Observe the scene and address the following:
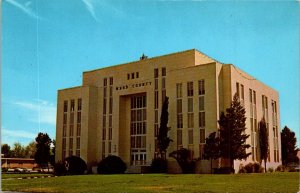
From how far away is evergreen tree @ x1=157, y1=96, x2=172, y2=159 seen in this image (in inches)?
1708

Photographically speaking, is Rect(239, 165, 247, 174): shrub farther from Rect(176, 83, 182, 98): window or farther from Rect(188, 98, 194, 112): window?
Rect(176, 83, 182, 98): window

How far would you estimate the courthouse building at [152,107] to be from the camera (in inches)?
1677

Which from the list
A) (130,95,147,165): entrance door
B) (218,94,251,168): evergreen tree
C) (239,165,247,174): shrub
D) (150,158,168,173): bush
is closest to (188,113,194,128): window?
(218,94,251,168): evergreen tree

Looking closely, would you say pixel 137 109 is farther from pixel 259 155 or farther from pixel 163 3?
pixel 163 3

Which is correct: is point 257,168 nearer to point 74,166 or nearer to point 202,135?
point 202,135

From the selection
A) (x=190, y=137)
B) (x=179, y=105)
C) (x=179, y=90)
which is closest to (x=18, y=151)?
(x=179, y=105)

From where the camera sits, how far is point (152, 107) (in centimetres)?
4800

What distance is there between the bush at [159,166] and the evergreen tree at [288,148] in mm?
23686

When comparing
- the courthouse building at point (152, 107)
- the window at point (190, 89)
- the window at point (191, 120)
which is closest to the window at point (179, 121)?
the courthouse building at point (152, 107)

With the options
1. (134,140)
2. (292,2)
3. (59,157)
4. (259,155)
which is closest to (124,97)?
(134,140)

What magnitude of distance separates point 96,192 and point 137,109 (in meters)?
32.5

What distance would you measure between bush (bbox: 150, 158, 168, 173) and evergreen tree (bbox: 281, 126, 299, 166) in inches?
933

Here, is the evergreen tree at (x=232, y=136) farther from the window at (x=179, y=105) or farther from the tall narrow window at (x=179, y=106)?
the window at (x=179, y=105)

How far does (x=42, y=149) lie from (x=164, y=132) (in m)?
21.6
